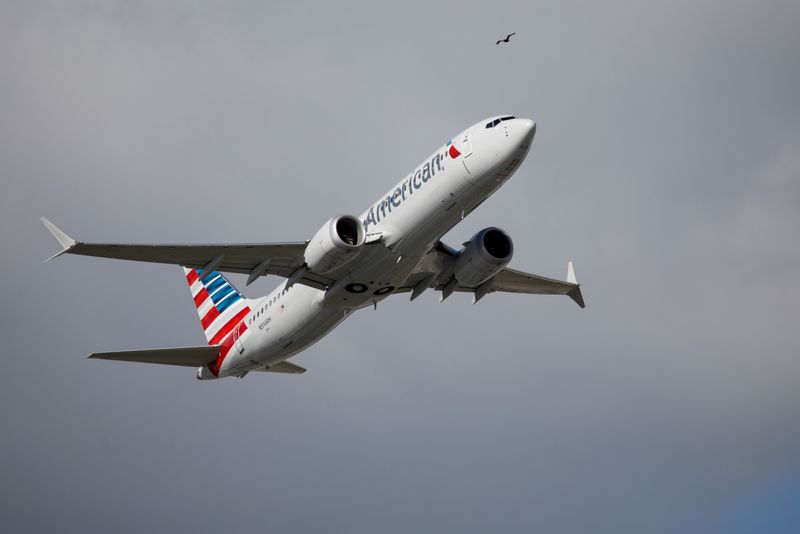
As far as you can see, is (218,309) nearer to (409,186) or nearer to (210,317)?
(210,317)

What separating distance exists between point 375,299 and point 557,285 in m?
11.1

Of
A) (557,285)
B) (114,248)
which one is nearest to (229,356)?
(114,248)

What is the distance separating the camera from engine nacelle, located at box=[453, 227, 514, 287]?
50.8 meters

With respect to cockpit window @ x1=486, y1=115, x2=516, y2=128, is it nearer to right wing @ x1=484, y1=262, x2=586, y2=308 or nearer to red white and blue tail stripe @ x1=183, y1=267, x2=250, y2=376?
right wing @ x1=484, y1=262, x2=586, y2=308

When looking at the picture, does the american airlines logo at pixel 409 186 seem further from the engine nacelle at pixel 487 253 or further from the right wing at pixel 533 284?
the right wing at pixel 533 284

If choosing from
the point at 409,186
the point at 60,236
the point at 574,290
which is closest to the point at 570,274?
the point at 574,290

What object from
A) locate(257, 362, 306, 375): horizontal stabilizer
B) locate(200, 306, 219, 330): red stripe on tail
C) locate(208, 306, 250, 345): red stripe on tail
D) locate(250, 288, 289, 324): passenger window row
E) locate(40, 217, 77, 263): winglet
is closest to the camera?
locate(40, 217, 77, 263): winglet

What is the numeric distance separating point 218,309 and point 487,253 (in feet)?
55.1

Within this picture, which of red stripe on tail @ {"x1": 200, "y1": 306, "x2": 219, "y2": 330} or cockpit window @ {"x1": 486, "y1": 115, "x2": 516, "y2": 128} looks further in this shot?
red stripe on tail @ {"x1": 200, "y1": 306, "x2": 219, "y2": 330}

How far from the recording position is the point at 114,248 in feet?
149

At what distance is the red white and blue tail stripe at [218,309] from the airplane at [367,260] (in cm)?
15

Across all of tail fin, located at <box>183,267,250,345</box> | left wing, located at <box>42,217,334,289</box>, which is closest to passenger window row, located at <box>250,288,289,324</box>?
tail fin, located at <box>183,267,250,345</box>

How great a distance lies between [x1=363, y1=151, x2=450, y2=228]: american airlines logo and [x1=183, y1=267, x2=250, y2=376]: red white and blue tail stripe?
428 inches

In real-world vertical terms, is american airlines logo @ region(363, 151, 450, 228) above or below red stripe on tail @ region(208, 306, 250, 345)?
above
